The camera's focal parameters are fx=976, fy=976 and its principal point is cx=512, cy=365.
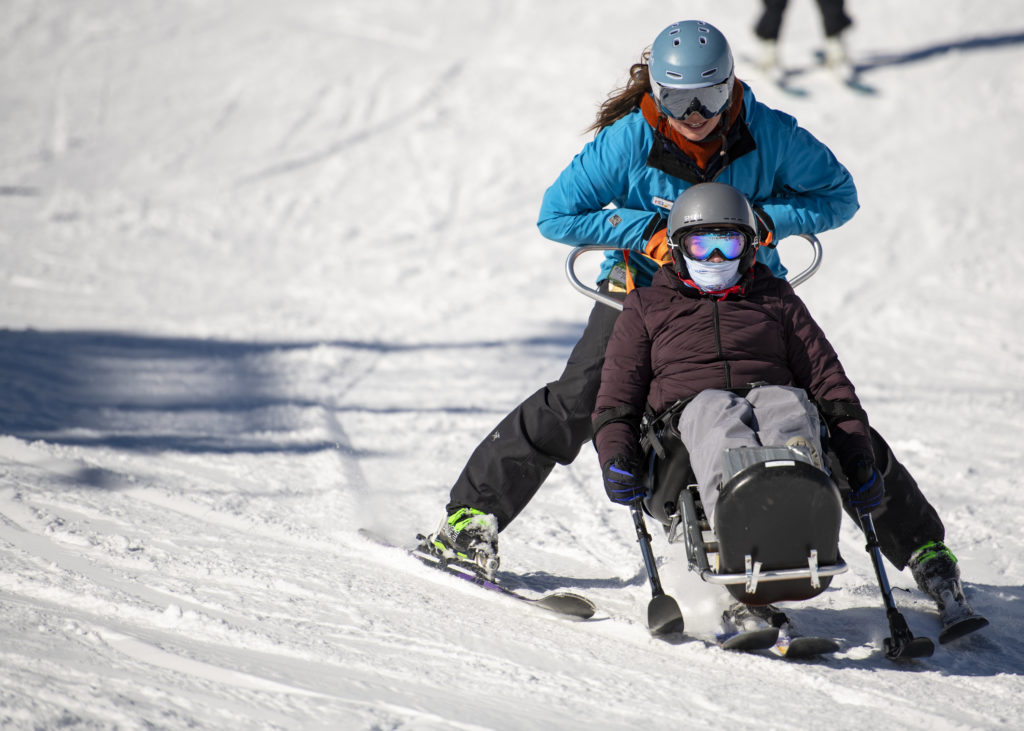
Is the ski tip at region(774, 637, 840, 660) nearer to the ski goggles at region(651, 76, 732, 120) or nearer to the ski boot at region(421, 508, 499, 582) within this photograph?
the ski boot at region(421, 508, 499, 582)

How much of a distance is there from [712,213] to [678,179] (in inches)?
15.6

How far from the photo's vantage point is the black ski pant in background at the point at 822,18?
10.5 metres

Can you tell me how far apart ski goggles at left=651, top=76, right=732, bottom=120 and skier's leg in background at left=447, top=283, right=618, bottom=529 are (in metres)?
0.73

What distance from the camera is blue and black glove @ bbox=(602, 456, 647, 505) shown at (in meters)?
2.96

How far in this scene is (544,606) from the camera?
3266 millimetres

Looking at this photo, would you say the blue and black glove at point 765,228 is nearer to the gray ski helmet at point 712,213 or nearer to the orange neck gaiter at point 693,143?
the gray ski helmet at point 712,213

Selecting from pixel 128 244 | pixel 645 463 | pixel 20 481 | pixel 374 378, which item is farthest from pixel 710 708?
pixel 128 244

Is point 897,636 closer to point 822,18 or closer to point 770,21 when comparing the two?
point 770,21

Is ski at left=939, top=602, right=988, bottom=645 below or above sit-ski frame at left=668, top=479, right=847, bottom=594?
below

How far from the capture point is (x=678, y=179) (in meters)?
3.40

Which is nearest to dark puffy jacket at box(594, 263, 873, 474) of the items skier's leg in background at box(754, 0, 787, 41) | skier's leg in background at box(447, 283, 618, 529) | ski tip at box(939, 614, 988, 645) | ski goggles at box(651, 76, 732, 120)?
skier's leg in background at box(447, 283, 618, 529)

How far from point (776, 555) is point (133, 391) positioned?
418 cm

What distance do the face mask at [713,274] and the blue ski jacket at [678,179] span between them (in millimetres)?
243

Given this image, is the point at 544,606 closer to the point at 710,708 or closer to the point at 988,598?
the point at 710,708
